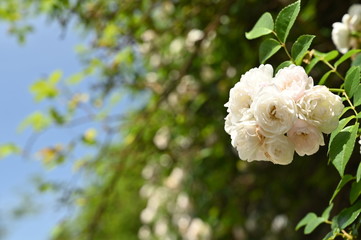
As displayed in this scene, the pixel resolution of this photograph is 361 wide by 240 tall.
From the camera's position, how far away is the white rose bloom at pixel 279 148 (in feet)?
2.64

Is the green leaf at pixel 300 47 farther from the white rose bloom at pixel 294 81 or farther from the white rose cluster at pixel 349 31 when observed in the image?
the white rose cluster at pixel 349 31

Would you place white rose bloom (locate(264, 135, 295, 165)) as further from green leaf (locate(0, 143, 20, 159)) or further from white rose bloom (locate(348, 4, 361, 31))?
green leaf (locate(0, 143, 20, 159))

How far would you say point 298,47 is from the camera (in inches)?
36.5

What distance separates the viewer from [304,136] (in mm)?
815

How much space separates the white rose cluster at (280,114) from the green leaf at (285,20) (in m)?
0.14

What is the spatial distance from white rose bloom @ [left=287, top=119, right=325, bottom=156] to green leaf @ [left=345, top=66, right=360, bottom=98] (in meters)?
0.09

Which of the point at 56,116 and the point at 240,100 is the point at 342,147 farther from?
the point at 56,116

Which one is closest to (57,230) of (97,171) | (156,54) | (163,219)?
(97,171)

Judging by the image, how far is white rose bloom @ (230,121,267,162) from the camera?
0.81 metres

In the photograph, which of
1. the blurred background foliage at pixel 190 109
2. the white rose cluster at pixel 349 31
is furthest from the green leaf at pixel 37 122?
the white rose cluster at pixel 349 31

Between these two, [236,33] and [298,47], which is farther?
[236,33]

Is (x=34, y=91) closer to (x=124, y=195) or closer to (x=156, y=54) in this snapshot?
(x=156, y=54)

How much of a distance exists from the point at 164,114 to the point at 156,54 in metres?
0.42

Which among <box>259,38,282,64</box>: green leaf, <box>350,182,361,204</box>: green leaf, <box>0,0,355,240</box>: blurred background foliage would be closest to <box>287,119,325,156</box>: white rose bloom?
<box>350,182,361,204</box>: green leaf
